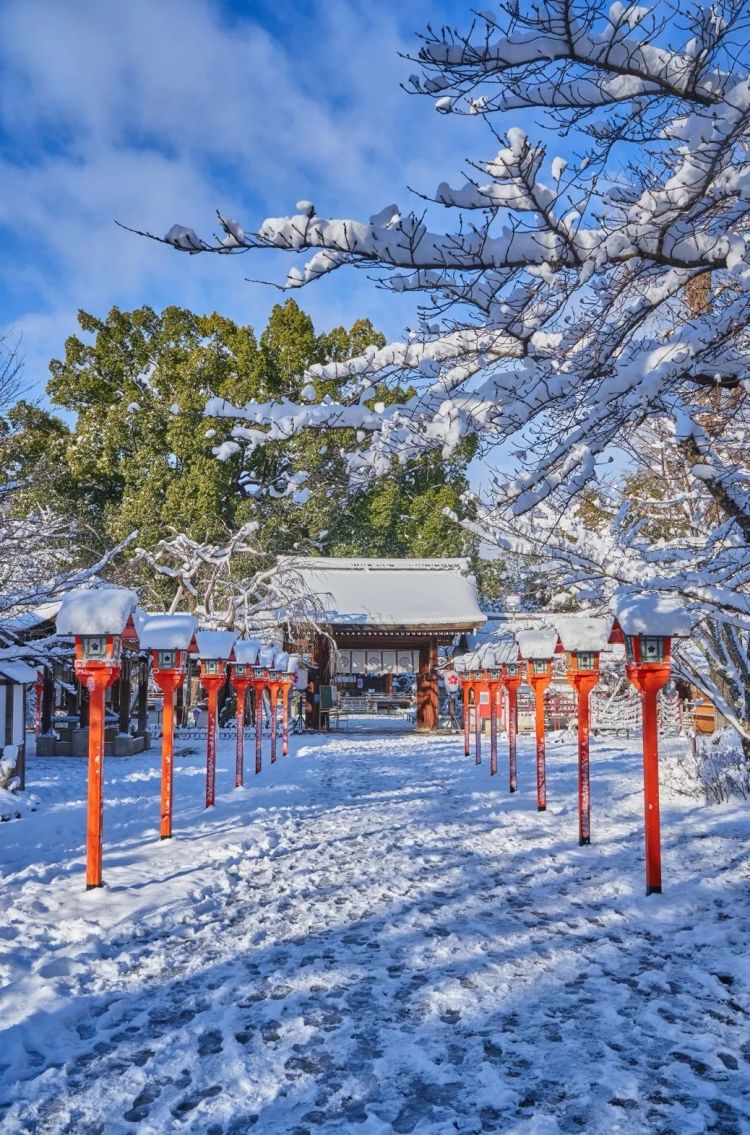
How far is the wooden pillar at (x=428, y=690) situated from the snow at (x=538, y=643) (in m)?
18.0

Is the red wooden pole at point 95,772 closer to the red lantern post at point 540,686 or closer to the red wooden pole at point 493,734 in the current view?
the red lantern post at point 540,686

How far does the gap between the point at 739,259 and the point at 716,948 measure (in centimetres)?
442

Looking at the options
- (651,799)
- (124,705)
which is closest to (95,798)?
(651,799)

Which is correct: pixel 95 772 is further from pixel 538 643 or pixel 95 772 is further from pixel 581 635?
pixel 538 643

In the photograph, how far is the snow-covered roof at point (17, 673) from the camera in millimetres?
12297

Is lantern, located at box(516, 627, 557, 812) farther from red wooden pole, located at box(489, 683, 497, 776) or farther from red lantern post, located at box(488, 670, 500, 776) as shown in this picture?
red lantern post, located at box(488, 670, 500, 776)

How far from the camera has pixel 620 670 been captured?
78.6 feet

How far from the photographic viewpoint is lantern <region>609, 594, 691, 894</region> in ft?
22.9

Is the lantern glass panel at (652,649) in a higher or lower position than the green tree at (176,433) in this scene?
lower

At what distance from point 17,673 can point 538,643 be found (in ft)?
25.1

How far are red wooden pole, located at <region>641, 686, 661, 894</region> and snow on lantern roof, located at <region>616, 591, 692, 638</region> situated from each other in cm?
53

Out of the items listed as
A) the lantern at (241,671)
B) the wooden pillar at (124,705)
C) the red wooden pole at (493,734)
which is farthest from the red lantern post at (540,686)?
the wooden pillar at (124,705)

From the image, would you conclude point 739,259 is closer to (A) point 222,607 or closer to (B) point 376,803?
(B) point 376,803

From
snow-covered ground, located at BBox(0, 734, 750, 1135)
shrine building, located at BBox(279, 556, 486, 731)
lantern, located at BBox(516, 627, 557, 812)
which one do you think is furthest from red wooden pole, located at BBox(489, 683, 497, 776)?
shrine building, located at BBox(279, 556, 486, 731)
